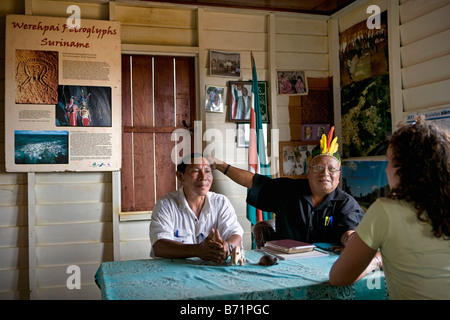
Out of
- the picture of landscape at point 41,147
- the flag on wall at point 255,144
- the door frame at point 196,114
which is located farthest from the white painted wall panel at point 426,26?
the picture of landscape at point 41,147

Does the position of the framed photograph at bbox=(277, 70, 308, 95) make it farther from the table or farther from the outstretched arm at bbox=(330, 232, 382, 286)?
the outstretched arm at bbox=(330, 232, 382, 286)

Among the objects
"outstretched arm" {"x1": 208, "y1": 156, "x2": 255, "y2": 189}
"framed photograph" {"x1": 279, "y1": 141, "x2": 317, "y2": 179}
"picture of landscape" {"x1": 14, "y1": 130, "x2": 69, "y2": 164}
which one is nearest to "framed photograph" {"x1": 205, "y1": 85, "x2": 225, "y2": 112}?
"framed photograph" {"x1": 279, "y1": 141, "x2": 317, "y2": 179}

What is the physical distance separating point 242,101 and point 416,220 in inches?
97.9

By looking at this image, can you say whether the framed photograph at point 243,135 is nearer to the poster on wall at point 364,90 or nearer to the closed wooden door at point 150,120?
the closed wooden door at point 150,120

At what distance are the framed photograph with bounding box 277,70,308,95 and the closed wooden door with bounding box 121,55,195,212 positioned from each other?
0.86 m

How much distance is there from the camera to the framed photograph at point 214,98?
11.2 feet

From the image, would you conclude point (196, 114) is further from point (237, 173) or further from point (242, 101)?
point (237, 173)

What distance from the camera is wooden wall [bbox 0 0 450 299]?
2789 millimetres

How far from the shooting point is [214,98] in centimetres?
344

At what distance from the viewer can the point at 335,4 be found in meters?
3.50

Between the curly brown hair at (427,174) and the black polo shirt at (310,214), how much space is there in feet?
3.38
